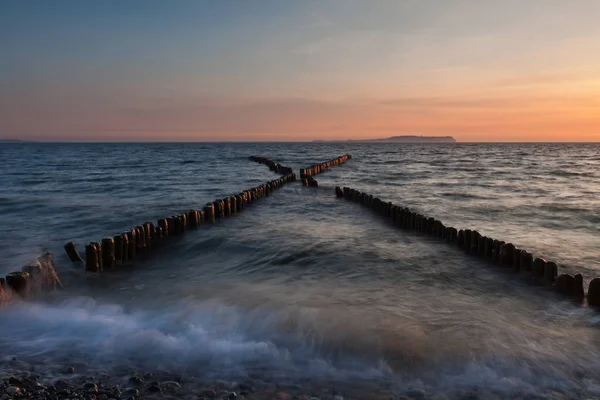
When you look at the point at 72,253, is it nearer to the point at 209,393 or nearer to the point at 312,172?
the point at 209,393

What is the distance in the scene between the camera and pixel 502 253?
11.1 m

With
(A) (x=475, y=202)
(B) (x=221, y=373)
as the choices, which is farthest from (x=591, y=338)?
(A) (x=475, y=202)

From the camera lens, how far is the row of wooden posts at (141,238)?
1091cm

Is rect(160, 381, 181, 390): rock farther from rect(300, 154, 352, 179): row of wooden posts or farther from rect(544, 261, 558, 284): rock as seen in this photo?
rect(300, 154, 352, 179): row of wooden posts

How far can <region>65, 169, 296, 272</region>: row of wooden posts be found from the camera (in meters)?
10.9

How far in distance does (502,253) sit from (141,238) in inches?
369

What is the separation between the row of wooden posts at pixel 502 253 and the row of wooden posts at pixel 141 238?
652 cm

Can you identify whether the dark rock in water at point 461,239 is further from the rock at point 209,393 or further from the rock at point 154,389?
the rock at point 154,389

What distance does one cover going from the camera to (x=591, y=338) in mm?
7109

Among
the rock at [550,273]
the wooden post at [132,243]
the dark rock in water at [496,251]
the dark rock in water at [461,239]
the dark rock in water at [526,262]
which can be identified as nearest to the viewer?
the rock at [550,273]

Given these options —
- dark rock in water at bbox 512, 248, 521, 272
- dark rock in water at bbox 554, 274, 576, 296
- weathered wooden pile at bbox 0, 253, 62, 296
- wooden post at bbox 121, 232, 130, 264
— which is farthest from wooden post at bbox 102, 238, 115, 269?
dark rock in water at bbox 554, 274, 576, 296

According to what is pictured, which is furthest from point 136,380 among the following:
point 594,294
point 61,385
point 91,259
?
point 594,294

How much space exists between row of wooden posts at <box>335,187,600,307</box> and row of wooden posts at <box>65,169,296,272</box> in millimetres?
6516

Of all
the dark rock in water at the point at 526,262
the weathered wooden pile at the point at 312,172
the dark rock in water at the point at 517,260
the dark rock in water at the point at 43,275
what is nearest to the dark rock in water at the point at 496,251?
the dark rock in water at the point at 517,260
